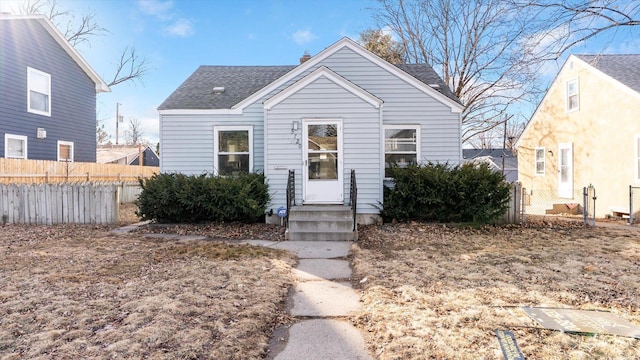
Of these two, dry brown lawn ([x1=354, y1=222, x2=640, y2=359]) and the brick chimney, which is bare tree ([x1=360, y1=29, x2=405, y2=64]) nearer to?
the brick chimney

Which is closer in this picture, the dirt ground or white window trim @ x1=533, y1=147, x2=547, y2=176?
the dirt ground

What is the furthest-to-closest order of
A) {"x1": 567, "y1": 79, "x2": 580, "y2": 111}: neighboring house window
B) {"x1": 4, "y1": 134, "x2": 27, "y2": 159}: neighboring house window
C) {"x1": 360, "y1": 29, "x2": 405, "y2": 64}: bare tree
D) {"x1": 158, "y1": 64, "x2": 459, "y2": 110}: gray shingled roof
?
{"x1": 360, "y1": 29, "x2": 405, "y2": 64}: bare tree < {"x1": 567, "y1": 79, "x2": 580, "y2": 111}: neighboring house window < {"x1": 4, "y1": 134, "x2": 27, "y2": 159}: neighboring house window < {"x1": 158, "y1": 64, "x2": 459, "y2": 110}: gray shingled roof

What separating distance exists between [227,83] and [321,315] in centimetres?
1001

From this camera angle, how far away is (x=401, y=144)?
392 inches

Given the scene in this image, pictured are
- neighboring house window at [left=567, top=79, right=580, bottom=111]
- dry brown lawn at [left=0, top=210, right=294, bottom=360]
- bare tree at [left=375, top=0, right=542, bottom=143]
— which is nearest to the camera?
dry brown lawn at [left=0, top=210, right=294, bottom=360]

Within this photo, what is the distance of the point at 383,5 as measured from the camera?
63.7ft

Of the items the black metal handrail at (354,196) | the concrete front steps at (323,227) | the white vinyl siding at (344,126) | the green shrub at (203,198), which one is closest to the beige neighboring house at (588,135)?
the white vinyl siding at (344,126)

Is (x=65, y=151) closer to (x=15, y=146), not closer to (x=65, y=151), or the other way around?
(x=65, y=151)

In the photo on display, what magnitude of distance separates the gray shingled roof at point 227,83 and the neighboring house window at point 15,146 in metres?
6.48

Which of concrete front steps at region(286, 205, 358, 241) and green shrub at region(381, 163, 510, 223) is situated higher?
green shrub at region(381, 163, 510, 223)

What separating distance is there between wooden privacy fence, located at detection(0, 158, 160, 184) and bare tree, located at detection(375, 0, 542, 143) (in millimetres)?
15360

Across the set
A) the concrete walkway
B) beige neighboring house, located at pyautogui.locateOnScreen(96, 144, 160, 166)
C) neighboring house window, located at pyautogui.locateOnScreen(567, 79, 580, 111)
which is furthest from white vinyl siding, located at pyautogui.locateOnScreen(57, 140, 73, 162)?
neighboring house window, located at pyautogui.locateOnScreen(567, 79, 580, 111)

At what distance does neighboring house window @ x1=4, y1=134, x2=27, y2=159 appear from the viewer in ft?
39.7

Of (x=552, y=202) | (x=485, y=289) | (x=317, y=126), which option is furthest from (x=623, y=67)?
(x=485, y=289)
